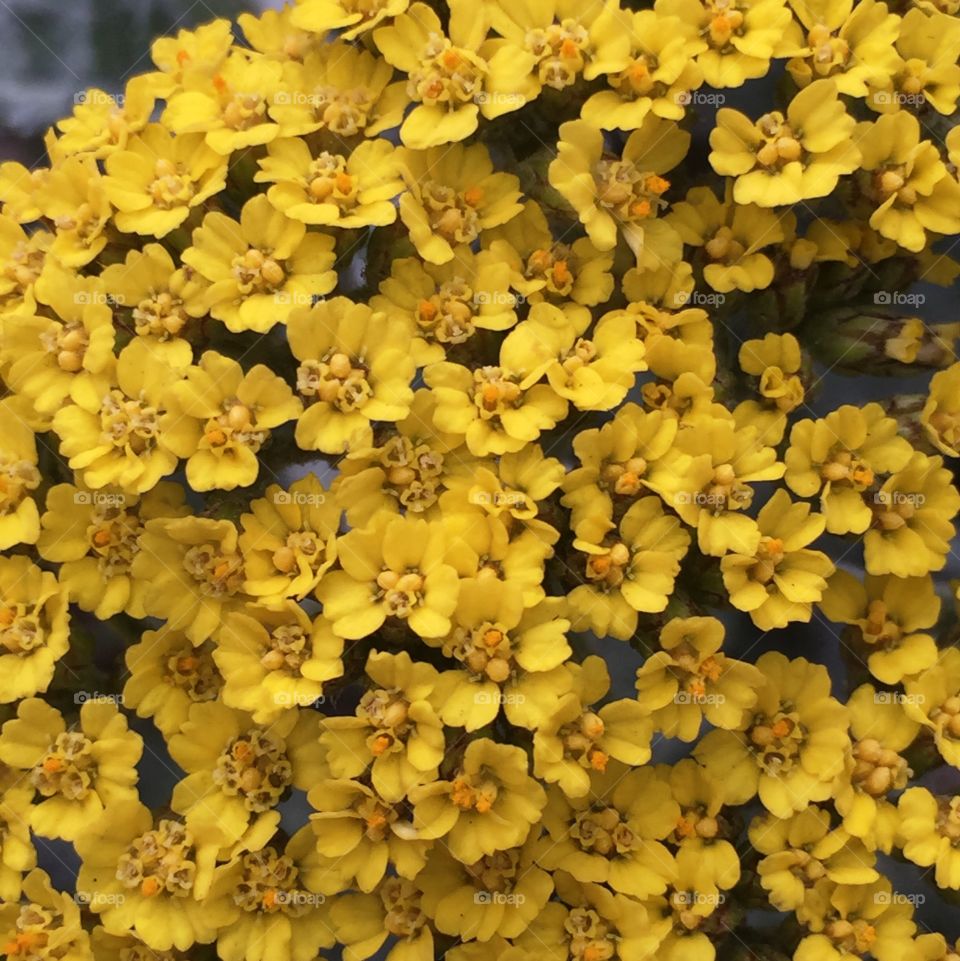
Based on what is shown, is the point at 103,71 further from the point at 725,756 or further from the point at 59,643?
the point at 725,756

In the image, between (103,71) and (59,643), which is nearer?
(59,643)

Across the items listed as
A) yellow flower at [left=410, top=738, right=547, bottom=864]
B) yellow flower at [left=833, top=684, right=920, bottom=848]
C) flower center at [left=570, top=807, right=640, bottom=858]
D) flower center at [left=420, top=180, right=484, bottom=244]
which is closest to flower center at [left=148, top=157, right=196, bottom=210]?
flower center at [left=420, top=180, right=484, bottom=244]

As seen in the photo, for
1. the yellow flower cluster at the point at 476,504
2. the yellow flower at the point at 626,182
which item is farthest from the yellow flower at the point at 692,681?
the yellow flower at the point at 626,182

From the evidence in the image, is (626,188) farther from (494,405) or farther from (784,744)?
(784,744)

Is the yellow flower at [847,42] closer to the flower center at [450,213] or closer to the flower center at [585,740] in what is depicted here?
the flower center at [450,213]

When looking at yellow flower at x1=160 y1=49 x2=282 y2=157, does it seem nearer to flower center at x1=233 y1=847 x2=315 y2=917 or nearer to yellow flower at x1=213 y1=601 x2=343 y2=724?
yellow flower at x1=213 y1=601 x2=343 y2=724

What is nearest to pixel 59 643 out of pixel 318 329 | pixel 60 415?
pixel 60 415
